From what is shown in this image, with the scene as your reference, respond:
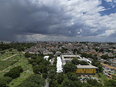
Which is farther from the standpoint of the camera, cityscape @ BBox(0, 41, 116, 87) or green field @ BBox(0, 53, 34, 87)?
green field @ BBox(0, 53, 34, 87)

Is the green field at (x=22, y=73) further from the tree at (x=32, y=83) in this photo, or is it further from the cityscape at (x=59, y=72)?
the tree at (x=32, y=83)

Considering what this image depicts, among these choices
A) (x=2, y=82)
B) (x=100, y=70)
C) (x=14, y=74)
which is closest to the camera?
(x=2, y=82)

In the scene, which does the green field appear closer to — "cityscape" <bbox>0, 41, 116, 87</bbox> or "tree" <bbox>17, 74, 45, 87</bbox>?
"cityscape" <bbox>0, 41, 116, 87</bbox>

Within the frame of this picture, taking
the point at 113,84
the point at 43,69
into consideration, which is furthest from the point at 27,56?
the point at 113,84

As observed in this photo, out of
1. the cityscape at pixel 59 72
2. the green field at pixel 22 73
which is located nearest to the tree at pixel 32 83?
the cityscape at pixel 59 72

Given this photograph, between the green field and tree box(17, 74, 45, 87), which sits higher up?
tree box(17, 74, 45, 87)

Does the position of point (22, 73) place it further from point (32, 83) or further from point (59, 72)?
point (59, 72)

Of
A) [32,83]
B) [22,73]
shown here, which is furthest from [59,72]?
[22,73]

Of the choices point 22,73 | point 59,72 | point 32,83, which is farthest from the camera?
point 22,73

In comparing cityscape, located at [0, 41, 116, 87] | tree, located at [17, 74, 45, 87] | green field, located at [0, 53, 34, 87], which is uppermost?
tree, located at [17, 74, 45, 87]

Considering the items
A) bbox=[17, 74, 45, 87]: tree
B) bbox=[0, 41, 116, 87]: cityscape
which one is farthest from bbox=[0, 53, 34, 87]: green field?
bbox=[17, 74, 45, 87]: tree

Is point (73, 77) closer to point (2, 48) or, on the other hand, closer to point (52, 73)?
point (52, 73)
